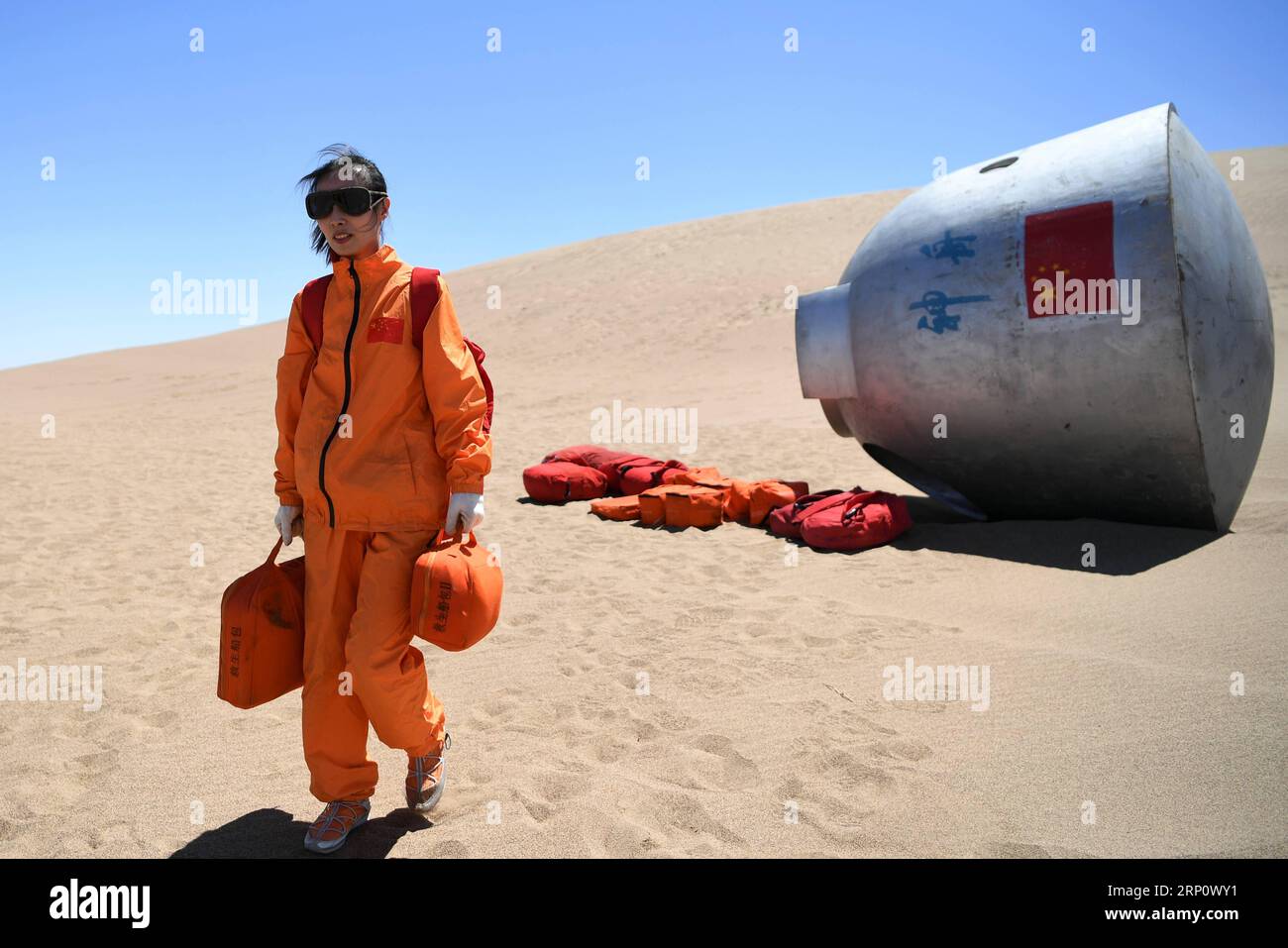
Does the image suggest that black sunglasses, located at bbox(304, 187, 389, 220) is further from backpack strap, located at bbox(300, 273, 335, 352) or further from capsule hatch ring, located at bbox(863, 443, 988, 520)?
capsule hatch ring, located at bbox(863, 443, 988, 520)

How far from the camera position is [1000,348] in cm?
600

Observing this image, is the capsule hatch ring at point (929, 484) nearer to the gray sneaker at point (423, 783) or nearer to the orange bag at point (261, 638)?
the gray sneaker at point (423, 783)

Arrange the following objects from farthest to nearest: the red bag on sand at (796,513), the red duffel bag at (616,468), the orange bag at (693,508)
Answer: the red duffel bag at (616,468) < the orange bag at (693,508) < the red bag on sand at (796,513)

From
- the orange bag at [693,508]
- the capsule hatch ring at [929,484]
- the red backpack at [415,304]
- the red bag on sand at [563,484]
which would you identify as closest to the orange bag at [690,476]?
the orange bag at [693,508]

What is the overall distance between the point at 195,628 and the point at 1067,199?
20.7ft

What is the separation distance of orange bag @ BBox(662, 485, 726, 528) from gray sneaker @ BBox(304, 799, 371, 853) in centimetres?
487

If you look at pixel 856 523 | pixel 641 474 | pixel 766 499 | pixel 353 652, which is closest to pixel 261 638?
pixel 353 652

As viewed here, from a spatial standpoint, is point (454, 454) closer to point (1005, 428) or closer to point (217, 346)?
point (1005, 428)

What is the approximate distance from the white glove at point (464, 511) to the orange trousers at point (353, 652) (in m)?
0.15

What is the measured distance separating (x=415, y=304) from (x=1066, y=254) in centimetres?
458

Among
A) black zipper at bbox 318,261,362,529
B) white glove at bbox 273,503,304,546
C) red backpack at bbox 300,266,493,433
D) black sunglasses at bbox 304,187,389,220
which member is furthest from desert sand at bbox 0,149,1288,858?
black sunglasses at bbox 304,187,389,220

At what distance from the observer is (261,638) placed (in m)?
3.00

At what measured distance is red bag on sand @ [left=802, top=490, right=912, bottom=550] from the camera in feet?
22.0

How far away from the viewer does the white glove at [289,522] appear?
320 centimetres
